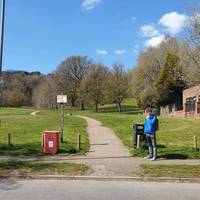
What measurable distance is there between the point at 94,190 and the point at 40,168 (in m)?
3.21

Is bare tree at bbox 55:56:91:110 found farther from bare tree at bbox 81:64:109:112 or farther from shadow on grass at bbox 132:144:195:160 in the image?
shadow on grass at bbox 132:144:195:160

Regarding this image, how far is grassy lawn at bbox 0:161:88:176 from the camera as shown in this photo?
518 inches

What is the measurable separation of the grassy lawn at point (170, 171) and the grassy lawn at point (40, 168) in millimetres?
1848

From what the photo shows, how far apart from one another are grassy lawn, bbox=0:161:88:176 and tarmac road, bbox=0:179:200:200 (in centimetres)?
86

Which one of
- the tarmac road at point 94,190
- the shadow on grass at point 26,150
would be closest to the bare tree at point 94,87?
the shadow on grass at point 26,150

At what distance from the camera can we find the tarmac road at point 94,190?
1017 centimetres

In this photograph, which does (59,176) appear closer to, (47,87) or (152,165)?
(152,165)

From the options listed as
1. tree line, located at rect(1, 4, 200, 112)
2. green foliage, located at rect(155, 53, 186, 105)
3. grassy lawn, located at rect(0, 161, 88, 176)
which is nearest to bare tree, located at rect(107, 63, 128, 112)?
tree line, located at rect(1, 4, 200, 112)

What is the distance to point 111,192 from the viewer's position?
1080cm

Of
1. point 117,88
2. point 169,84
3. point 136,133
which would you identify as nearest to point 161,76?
point 169,84

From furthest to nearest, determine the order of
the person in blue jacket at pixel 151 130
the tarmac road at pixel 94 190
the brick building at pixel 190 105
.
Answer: the brick building at pixel 190 105
the person in blue jacket at pixel 151 130
the tarmac road at pixel 94 190

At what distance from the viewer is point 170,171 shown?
44.0 ft

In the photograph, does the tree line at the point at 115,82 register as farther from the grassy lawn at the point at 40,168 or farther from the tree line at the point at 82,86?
the grassy lawn at the point at 40,168

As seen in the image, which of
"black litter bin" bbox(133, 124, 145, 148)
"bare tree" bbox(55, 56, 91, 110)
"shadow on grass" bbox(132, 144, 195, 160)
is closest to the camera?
"shadow on grass" bbox(132, 144, 195, 160)
